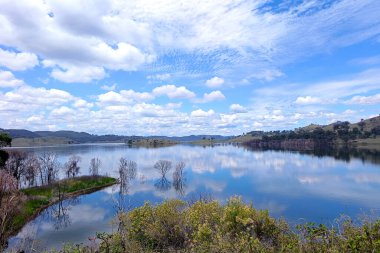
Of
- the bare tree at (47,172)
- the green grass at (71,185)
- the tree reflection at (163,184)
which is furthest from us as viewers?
the bare tree at (47,172)

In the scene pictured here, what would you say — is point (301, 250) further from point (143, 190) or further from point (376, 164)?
point (376, 164)

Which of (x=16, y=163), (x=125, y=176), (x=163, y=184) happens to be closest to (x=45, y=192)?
(x=16, y=163)

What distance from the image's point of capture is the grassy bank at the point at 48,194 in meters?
57.5

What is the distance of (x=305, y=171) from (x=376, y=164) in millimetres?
31576

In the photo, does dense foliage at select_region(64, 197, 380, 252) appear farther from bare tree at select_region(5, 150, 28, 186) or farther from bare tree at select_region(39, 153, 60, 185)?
bare tree at select_region(5, 150, 28, 186)

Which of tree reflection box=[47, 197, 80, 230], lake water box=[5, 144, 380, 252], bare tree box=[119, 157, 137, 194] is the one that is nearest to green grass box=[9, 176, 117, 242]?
lake water box=[5, 144, 380, 252]

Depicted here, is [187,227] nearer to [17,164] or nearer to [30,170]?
[30,170]

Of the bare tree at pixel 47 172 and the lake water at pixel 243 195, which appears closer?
the lake water at pixel 243 195

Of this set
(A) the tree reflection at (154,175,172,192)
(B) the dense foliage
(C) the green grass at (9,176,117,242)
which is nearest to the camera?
(B) the dense foliage

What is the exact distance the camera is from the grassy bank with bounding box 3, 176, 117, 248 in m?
57.5

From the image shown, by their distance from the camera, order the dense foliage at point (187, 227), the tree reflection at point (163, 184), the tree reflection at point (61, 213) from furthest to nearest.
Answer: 1. the tree reflection at point (163, 184)
2. the tree reflection at point (61, 213)
3. the dense foliage at point (187, 227)

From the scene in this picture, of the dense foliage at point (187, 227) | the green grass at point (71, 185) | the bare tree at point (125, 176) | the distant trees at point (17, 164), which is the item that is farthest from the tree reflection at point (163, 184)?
the dense foliage at point (187, 227)

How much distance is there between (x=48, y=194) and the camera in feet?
264

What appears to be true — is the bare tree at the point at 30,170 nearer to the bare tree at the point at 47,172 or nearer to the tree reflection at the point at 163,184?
the bare tree at the point at 47,172
